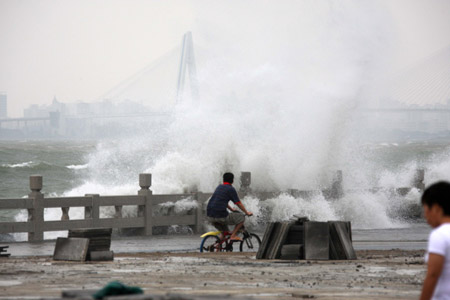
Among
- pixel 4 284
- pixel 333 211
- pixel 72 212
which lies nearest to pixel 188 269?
pixel 4 284

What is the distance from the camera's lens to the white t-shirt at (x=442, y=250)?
5.43 metres

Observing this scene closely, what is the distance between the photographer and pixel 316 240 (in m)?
15.4

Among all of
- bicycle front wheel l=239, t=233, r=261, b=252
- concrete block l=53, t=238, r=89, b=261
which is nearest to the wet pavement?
bicycle front wheel l=239, t=233, r=261, b=252

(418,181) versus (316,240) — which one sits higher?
(418,181)

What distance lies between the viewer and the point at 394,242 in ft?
70.0

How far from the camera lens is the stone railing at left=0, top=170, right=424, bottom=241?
67.1ft

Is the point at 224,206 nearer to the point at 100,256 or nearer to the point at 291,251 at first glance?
the point at 291,251

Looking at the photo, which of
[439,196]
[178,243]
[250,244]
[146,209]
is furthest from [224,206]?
[439,196]

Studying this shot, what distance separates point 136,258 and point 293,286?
5.23m

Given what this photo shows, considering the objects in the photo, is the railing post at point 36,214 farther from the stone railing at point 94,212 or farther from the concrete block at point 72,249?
the concrete block at point 72,249

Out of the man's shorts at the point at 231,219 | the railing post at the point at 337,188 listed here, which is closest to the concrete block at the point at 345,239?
the man's shorts at the point at 231,219

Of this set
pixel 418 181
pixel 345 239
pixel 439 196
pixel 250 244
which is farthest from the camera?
pixel 418 181

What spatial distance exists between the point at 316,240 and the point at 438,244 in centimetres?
1003

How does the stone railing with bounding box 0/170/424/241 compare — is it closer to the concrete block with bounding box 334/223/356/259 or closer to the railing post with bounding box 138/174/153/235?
the railing post with bounding box 138/174/153/235
